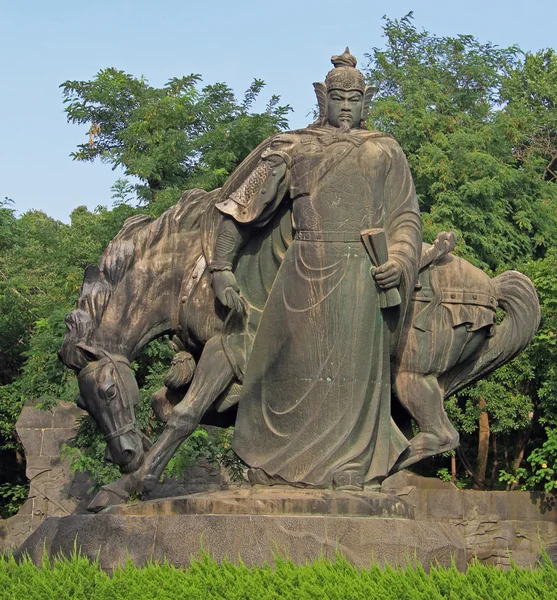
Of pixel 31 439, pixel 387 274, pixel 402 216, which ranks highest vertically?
pixel 402 216

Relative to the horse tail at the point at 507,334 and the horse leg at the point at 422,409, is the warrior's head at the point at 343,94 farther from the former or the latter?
the horse leg at the point at 422,409

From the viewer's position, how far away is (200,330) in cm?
1005

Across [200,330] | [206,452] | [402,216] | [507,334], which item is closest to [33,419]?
[206,452]

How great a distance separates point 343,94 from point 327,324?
1.97m

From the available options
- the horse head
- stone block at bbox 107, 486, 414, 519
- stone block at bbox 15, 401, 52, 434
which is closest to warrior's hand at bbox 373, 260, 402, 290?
stone block at bbox 107, 486, 414, 519

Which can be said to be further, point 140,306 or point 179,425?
point 140,306

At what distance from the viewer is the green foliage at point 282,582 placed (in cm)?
722

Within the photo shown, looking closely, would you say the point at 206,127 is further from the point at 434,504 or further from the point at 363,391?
the point at 363,391

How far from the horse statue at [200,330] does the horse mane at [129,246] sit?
1cm

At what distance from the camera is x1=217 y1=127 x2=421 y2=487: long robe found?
928cm

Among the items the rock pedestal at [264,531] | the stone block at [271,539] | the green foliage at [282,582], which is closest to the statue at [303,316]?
the rock pedestal at [264,531]

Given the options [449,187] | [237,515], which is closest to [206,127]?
[449,187]

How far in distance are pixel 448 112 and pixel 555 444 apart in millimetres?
11164

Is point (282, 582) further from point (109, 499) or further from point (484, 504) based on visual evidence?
point (484, 504)
